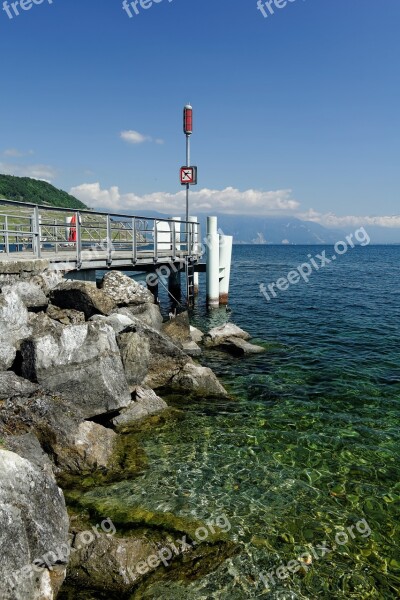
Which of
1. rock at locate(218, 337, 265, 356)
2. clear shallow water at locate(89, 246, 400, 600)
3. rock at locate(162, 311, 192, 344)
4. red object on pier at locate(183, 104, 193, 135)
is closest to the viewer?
clear shallow water at locate(89, 246, 400, 600)

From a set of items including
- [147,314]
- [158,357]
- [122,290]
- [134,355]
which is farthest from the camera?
[122,290]

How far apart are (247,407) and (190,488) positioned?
379cm

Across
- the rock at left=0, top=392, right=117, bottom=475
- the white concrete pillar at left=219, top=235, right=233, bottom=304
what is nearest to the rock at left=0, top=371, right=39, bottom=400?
the rock at left=0, top=392, right=117, bottom=475

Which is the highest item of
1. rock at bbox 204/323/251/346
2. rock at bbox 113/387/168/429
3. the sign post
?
the sign post

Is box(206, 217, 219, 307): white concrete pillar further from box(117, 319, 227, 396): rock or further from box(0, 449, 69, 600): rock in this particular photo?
box(0, 449, 69, 600): rock

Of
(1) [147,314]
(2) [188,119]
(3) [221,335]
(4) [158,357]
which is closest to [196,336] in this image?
(3) [221,335]

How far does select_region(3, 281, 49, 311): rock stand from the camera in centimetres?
1110

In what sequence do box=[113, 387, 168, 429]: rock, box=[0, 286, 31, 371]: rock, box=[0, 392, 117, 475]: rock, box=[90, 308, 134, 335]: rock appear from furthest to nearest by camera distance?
box=[90, 308, 134, 335]: rock
box=[113, 387, 168, 429]: rock
box=[0, 286, 31, 371]: rock
box=[0, 392, 117, 475]: rock

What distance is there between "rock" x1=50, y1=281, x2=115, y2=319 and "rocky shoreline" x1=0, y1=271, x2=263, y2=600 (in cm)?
3

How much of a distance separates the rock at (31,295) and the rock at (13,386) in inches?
131

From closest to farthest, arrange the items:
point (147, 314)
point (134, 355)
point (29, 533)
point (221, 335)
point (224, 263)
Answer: point (29, 533)
point (134, 355)
point (147, 314)
point (221, 335)
point (224, 263)

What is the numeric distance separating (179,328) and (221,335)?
1.71 metres

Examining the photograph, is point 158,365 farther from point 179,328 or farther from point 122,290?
point 122,290

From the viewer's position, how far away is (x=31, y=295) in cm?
1129
